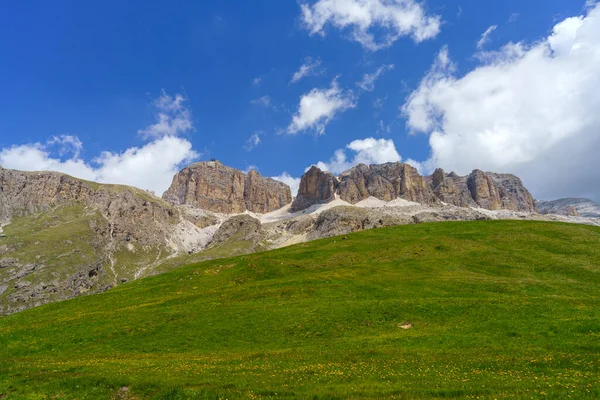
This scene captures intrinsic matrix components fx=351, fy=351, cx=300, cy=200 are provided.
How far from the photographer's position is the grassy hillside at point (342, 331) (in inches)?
812

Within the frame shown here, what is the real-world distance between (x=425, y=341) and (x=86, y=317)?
44359mm

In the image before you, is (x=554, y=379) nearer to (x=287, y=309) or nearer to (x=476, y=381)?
(x=476, y=381)

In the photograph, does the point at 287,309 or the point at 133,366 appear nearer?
the point at 133,366

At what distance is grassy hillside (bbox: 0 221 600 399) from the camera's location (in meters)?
20.6

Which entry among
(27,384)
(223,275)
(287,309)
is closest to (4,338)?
(27,384)

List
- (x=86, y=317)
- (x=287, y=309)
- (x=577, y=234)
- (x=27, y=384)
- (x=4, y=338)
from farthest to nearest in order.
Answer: (x=577, y=234)
(x=86, y=317)
(x=287, y=309)
(x=4, y=338)
(x=27, y=384)

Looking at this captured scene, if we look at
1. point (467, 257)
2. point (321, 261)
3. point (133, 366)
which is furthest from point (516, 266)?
point (133, 366)

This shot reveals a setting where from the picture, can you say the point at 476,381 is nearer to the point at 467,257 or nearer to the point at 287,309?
the point at 287,309

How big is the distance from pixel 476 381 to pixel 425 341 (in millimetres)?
11983

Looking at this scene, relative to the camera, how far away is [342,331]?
3753 centimetres

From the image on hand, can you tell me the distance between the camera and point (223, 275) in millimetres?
73625

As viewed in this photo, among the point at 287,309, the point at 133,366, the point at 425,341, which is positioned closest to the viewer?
the point at 133,366

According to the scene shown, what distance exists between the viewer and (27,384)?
2231 centimetres

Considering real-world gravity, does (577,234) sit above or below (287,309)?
above
